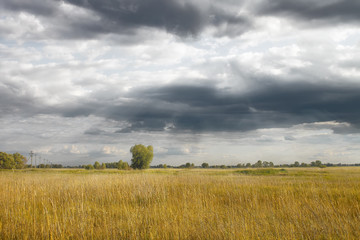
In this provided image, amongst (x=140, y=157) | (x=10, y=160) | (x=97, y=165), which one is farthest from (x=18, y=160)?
(x=140, y=157)

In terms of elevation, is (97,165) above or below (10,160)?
below

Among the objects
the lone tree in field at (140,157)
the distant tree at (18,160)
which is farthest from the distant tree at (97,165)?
the lone tree in field at (140,157)

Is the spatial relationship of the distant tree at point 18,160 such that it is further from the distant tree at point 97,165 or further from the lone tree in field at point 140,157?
the lone tree in field at point 140,157

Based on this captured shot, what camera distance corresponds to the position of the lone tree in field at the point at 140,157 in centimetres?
9668

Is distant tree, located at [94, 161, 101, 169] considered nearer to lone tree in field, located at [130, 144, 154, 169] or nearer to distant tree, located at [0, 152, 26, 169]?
distant tree, located at [0, 152, 26, 169]

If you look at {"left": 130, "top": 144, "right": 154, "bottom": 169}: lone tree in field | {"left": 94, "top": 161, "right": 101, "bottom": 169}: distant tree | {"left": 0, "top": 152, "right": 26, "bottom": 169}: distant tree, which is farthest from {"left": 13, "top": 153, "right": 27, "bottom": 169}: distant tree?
{"left": 130, "top": 144, "right": 154, "bottom": 169}: lone tree in field

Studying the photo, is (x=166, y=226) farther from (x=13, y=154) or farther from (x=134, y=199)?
(x=13, y=154)

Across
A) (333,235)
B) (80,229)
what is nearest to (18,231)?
(80,229)

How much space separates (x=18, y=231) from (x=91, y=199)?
4980mm

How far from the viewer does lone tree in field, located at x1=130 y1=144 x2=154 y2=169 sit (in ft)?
317

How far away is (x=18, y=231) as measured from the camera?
576 cm

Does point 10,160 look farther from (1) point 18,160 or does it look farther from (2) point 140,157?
(2) point 140,157

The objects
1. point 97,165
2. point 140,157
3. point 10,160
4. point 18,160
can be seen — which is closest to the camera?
point 140,157

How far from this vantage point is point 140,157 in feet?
319
